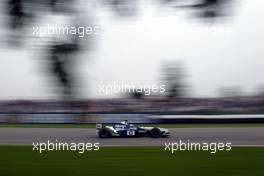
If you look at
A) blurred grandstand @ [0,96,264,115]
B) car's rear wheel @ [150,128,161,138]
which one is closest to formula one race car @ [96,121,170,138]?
car's rear wheel @ [150,128,161,138]

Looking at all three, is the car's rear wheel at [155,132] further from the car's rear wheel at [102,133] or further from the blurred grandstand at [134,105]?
the blurred grandstand at [134,105]

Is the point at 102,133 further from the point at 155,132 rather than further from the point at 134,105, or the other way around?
the point at 134,105

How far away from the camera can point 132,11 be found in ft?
7.76

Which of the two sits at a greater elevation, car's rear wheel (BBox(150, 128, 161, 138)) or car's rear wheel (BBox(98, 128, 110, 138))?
car's rear wheel (BBox(98, 128, 110, 138))

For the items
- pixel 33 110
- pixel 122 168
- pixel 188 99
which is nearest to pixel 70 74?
pixel 188 99

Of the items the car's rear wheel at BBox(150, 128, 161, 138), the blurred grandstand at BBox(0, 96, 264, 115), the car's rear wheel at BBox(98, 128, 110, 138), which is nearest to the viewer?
the blurred grandstand at BBox(0, 96, 264, 115)

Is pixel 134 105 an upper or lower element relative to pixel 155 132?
upper

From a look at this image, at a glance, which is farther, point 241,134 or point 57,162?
point 241,134

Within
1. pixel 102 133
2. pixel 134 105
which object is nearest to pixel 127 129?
pixel 102 133

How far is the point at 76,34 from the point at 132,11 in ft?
0.87

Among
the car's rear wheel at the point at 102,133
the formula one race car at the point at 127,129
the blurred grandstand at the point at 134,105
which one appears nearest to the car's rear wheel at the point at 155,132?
the formula one race car at the point at 127,129

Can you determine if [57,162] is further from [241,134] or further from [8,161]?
[241,134]

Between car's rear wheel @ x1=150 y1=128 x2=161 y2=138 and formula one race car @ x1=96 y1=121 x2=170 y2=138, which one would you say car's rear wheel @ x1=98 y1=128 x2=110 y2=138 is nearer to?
formula one race car @ x1=96 y1=121 x2=170 y2=138

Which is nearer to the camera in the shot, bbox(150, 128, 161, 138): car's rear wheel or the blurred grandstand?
the blurred grandstand
